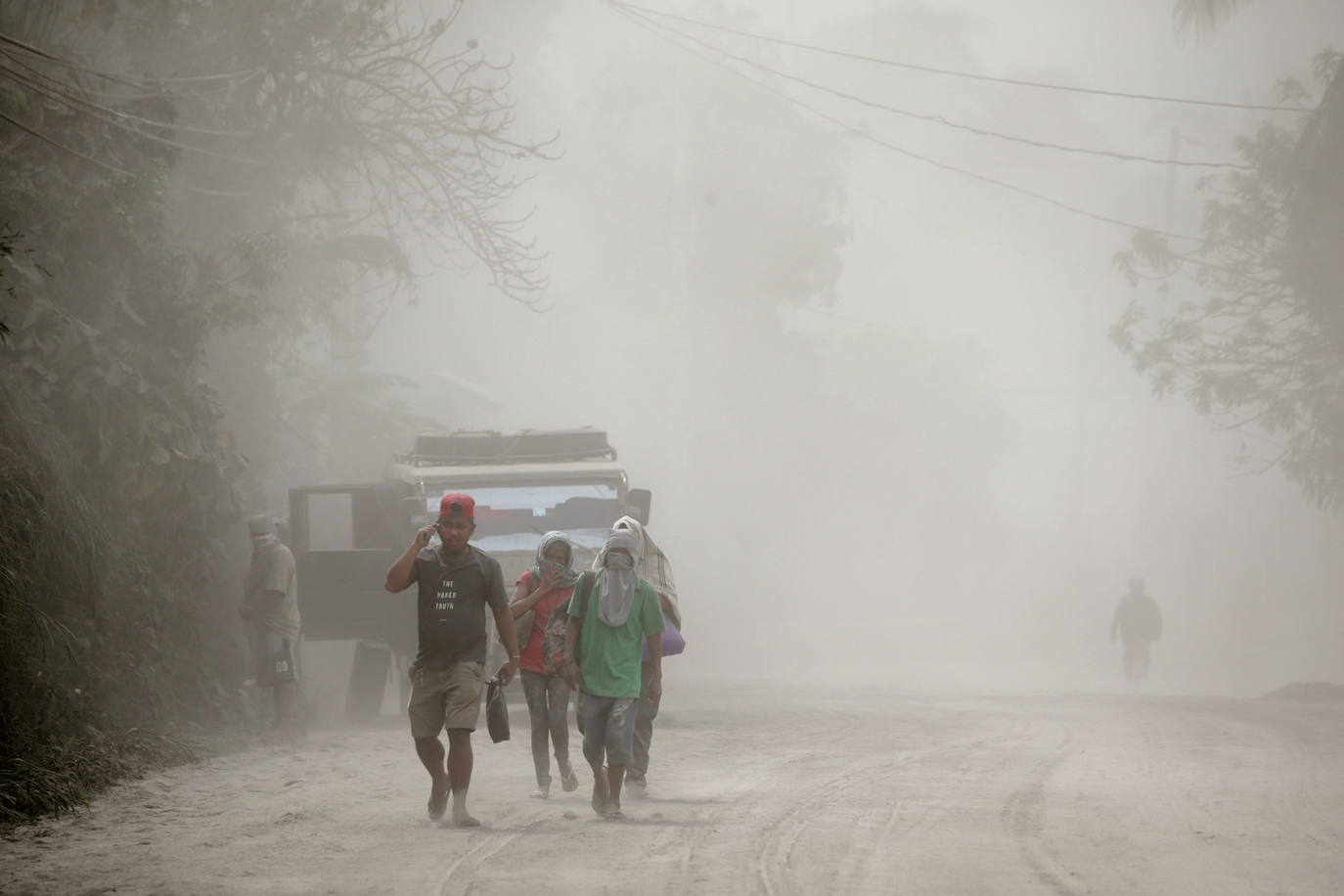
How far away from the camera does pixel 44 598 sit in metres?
11.7

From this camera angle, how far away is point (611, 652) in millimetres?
9820

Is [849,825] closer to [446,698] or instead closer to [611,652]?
[611,652]

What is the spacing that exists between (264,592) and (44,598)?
8.43 ft

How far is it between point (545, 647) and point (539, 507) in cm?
687

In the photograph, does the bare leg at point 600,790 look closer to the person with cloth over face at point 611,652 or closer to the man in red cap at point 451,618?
the person with cloth over face at point 611,652

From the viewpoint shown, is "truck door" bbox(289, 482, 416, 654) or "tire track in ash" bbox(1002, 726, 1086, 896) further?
"truck door" bbox(289, 482, 416, 654)

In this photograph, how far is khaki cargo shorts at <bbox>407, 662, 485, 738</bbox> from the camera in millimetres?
9109

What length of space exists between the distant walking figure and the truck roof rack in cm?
1131

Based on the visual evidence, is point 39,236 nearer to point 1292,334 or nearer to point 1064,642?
point 1292,334

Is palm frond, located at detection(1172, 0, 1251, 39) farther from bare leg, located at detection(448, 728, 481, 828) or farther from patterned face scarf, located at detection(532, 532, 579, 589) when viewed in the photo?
bare leg, located at detection(448, 728, 481, 828)

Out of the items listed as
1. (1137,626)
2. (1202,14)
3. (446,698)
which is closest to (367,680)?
(446,698)

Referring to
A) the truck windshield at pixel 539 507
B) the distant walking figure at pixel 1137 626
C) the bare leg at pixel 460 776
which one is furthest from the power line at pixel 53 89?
the distant walking figure at pixel 1137 626

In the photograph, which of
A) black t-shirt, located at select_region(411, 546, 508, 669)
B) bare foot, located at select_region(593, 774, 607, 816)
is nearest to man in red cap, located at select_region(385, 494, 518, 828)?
black t-shirt, located at select_region(411, 546, 508, 669)

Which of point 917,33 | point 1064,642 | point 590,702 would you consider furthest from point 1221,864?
point 917,33
